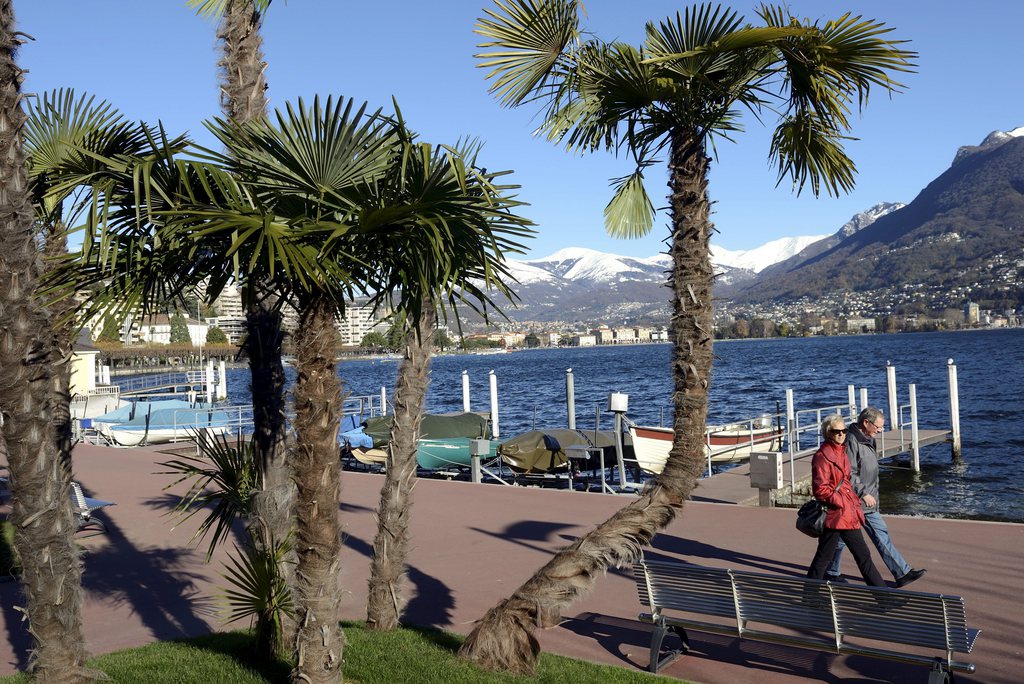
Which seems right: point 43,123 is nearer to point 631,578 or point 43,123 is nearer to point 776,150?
point 776,150

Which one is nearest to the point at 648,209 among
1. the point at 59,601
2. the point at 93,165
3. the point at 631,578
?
the point at 631,578

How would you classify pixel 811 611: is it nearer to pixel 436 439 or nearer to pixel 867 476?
pixel 867 476

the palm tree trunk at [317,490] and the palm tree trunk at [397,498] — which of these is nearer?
the palm tree trunk at [317,490]

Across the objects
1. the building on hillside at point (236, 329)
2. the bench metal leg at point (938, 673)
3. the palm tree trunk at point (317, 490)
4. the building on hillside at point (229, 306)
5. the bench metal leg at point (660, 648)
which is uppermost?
the building on hillside at point (229, 306)

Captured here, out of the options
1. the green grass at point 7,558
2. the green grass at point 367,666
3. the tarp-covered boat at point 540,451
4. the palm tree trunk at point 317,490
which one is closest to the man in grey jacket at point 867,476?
the green grass at point 367,666

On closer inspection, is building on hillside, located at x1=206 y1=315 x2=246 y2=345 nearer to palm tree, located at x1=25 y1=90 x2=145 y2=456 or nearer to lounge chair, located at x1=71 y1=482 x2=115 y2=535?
palm tree, located at x1=25 y1=90 x2=145 y2=456

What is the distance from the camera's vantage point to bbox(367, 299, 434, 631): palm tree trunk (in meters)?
6.92

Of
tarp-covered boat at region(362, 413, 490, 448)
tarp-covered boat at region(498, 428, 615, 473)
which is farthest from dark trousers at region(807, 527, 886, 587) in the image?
tarp-covered boat at region(362, 413, 490, 448)

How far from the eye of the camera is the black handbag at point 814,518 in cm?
731

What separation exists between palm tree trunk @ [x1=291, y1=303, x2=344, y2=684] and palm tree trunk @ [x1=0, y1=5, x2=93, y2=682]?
1.18 metres

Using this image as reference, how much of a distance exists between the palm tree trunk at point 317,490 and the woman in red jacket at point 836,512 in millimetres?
4136

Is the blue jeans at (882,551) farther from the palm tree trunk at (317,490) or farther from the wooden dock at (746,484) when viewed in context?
the palm tree trunk at (317,490)

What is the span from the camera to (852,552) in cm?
729

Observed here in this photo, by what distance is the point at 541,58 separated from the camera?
21.4 ft
